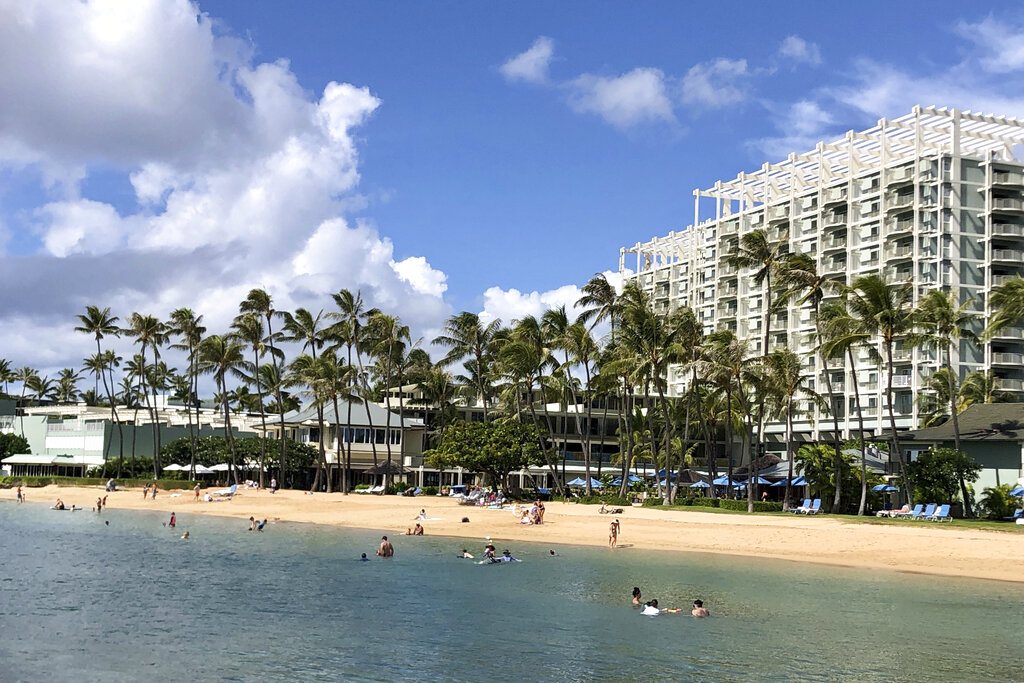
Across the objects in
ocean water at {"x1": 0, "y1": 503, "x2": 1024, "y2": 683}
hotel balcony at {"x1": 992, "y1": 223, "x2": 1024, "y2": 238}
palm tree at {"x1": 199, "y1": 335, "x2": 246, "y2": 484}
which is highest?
hotel balcony at {"x1": 992, "y1": 223, "x2": 1024, "y2": 238}

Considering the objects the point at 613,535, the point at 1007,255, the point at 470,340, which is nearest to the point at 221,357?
the point at 470,340

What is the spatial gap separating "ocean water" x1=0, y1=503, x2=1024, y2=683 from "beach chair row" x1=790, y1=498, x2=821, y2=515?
17.5 meters

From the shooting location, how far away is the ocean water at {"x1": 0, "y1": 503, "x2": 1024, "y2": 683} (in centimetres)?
2405

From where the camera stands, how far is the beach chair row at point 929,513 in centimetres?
5372

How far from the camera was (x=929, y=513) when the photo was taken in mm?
55500

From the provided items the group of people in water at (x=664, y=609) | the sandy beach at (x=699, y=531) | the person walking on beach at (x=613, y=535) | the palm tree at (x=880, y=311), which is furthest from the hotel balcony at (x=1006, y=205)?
the group of people in water at (x=664, y=609)

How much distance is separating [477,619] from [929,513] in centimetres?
3499

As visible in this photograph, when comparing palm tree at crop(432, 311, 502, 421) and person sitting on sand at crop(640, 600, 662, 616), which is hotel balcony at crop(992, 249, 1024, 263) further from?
person sitting on sand at crop(640, 600, 662, 616)

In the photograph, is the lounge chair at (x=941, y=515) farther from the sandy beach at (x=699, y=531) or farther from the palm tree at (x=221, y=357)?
the palm tree at (x=221, y=357)

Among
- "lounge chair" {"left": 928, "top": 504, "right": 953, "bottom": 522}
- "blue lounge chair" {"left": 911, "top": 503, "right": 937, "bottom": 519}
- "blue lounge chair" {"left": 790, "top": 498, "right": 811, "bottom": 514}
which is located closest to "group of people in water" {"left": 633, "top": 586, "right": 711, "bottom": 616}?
"lounge chair" {"left": 928, "top": 504, "right": 953, "bottom": 522}

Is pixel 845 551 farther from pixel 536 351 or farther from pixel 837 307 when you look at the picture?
pixel 536 351

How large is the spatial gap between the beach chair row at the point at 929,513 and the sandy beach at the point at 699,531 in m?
1.68

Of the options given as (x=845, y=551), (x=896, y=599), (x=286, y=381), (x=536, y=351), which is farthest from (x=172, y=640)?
(x=286, y=381)

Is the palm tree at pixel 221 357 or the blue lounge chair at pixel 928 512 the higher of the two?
the palm tree at pixel 221 357
